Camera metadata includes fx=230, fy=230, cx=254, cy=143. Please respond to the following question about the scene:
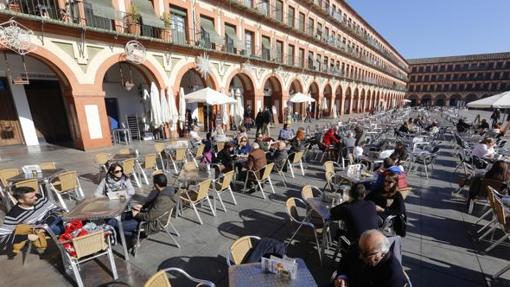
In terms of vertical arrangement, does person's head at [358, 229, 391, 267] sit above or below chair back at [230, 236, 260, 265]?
above

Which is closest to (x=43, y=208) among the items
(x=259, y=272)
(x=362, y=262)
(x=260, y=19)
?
(x=259, y=272)

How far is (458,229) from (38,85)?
51.7 ft

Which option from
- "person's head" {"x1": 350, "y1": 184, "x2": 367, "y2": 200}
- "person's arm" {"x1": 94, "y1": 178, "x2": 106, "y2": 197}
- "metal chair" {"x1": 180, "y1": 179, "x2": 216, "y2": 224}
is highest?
"person's head" {"x1": 350, "y1": 184, "x2": 367, "y2": 200}

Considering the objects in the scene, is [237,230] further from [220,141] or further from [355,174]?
[220,141]

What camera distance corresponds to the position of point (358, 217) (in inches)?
105

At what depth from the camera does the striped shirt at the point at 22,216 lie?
3.02 meters

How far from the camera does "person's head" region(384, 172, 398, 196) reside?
10.7 ft

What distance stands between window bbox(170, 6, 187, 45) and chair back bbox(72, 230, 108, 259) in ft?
35.1

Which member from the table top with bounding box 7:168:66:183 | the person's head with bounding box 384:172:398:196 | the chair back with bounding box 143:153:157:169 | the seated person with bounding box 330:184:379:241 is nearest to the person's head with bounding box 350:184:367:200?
the seated person with bounding box 330:184:379:241

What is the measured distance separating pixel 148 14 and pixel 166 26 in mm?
888

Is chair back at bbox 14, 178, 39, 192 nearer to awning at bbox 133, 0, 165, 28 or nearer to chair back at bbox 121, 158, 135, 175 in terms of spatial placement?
chair back at bbox 121, 158, 135, 175

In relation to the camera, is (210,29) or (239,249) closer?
(239,249)

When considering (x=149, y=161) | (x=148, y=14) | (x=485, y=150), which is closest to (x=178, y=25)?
(x=148, y=14)

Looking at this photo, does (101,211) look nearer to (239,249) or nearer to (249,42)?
(239,249)
